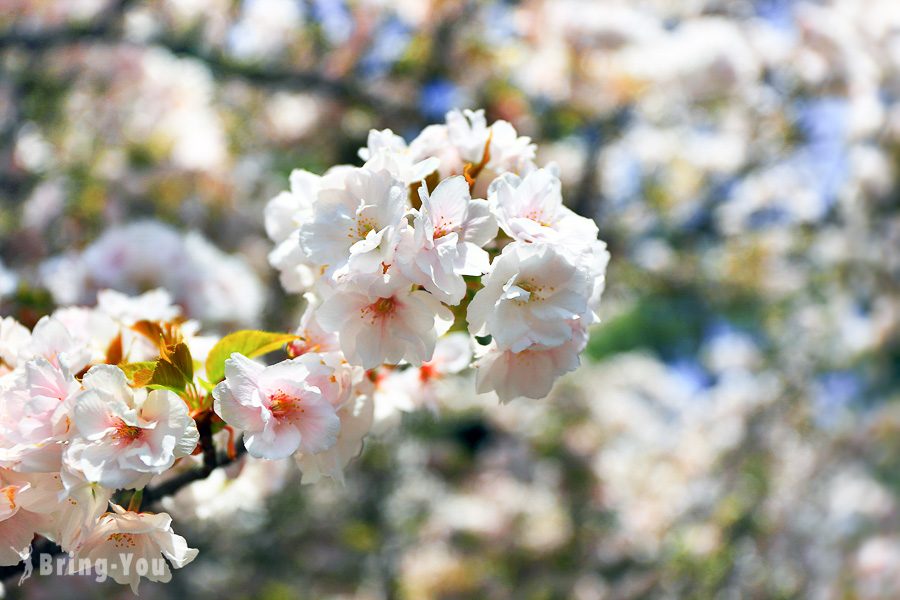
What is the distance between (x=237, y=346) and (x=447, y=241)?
10.0 inches

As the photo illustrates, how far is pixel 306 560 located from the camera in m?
3.71

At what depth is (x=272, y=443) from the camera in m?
0.74

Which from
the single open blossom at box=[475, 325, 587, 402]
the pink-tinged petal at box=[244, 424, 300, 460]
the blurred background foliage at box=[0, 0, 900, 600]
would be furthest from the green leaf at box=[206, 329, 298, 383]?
the blurred background foliage at box=[0, 0, 900, 600]

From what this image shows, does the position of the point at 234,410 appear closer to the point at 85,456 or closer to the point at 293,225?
the point at 85,456

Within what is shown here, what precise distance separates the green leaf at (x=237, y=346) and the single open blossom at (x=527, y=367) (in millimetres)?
205

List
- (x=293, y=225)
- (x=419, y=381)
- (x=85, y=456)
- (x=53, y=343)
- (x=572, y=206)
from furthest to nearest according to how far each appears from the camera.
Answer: (x=572, y=206), (x=419, y=381), (x=293, y=225), (x=53, y=343), (x=85, y=456)

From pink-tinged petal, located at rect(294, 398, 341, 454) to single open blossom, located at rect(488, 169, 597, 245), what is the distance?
0.25m

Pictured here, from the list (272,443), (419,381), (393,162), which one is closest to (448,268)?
(393,162)

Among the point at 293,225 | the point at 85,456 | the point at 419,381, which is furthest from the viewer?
the point at 419,381

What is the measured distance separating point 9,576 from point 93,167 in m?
2.26

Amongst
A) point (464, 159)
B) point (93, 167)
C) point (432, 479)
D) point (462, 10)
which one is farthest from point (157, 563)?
point (432, 479)

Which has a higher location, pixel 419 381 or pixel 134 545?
pixel 419 381

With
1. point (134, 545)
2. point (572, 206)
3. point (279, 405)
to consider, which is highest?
point (572, 206)

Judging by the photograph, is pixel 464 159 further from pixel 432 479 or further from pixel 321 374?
pixel 432 479
